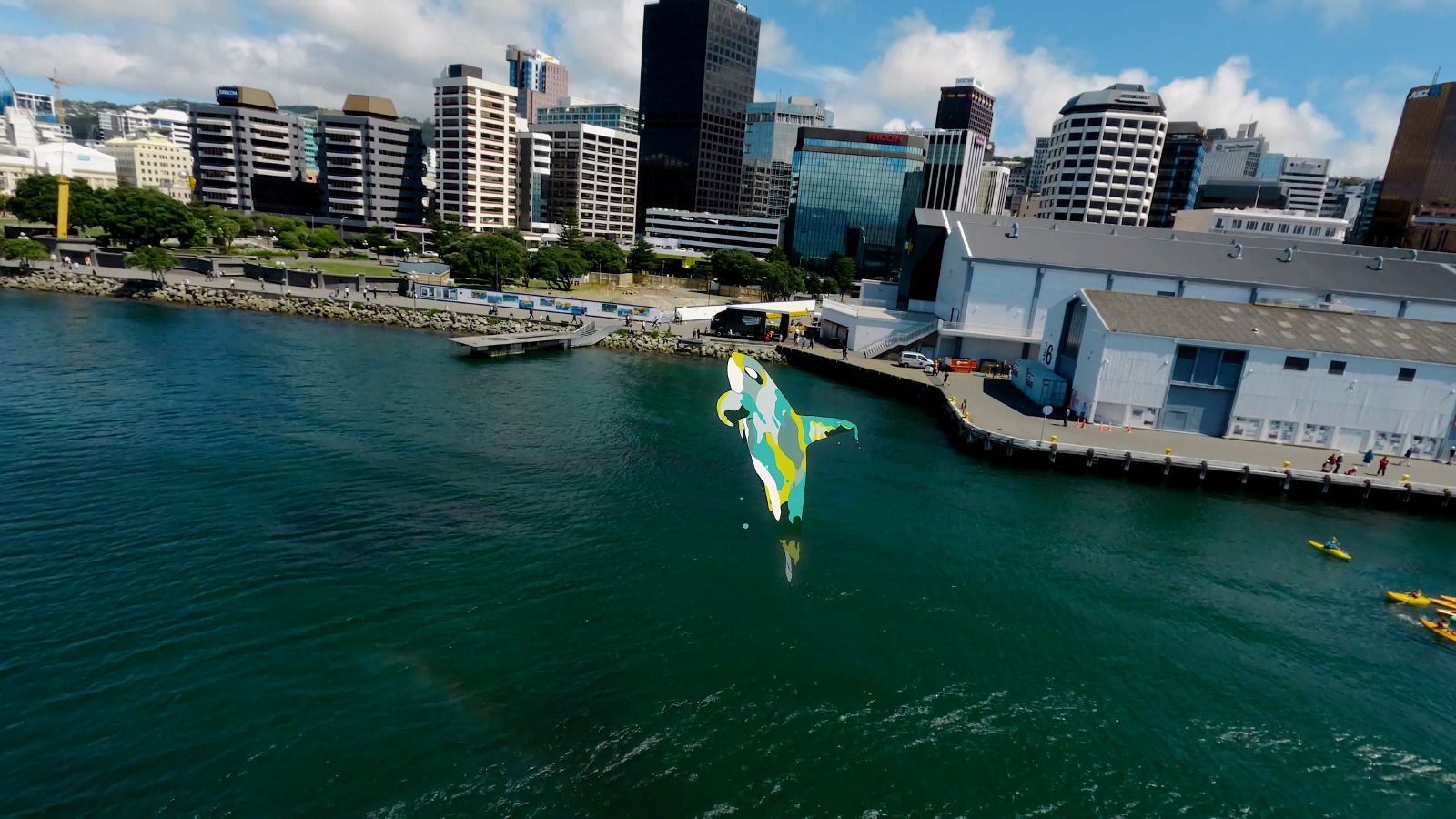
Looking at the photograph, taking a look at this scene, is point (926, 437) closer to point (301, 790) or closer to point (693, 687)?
point (693, 687)

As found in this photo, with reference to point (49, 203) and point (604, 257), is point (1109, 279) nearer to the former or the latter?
point (604, 257)

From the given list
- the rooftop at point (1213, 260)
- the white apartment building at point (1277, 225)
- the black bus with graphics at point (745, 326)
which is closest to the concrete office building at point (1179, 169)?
the white apartment building at point (1277, 225)

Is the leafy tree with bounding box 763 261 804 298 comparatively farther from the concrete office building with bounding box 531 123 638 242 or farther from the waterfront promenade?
the concrete office building with bounding box 531 123 638 242

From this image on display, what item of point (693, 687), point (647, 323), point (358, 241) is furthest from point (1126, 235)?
point (358, 241)

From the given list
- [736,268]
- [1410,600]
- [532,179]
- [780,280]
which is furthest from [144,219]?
[1410,600]

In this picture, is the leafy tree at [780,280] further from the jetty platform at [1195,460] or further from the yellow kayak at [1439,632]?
the yellow kayak at [1439,632]
